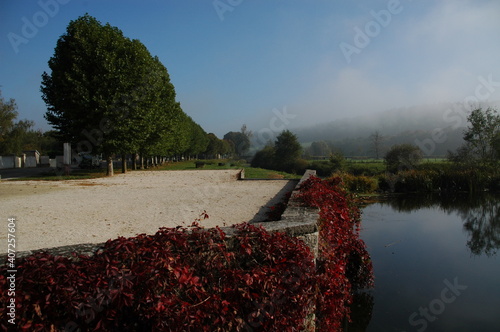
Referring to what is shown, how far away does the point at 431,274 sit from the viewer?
8078 millimetres

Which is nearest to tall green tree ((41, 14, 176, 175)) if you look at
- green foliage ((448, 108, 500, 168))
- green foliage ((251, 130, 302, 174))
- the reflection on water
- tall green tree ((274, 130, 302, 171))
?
the reflection on water

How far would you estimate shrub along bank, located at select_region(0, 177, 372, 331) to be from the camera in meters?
2.55

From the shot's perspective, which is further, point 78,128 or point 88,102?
point 78,128

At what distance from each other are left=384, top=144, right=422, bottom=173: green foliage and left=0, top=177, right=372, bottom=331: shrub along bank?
33.0 metres

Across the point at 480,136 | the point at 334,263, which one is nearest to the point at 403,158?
the point at 480,136

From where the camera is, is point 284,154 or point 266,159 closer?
point 284,154

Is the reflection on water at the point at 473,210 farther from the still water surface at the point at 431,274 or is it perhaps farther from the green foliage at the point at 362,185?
the green foliage at the point at 362,185

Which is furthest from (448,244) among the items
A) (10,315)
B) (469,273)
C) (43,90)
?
(43,90)

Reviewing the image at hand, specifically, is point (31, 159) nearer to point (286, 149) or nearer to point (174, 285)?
point (286, 149)

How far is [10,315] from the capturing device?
2.39 m

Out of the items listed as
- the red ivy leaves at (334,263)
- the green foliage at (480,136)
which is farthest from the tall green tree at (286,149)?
the red ivy leaves at (334,263)

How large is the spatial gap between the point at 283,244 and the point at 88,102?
19.0m

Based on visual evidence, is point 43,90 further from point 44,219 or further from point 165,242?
point 165,242

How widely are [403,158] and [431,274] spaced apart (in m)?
34.5
